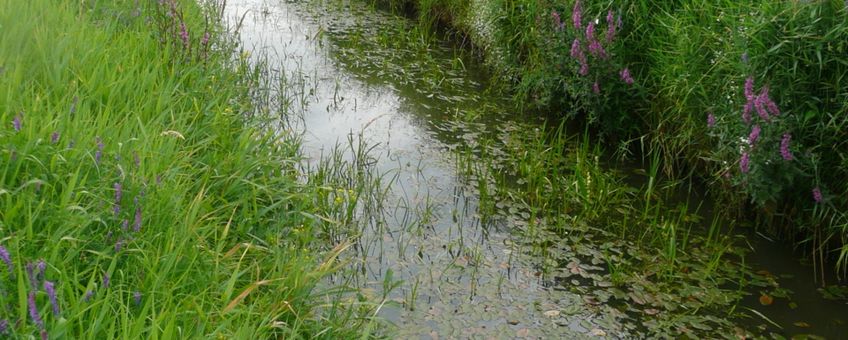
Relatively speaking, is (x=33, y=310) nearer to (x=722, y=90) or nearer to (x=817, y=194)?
(x=817, y=194)

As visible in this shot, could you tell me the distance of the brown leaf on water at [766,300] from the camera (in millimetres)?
3750

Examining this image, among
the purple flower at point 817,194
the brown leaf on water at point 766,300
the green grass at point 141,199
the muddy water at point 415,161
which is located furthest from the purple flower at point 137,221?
the purple flower at point 817,194

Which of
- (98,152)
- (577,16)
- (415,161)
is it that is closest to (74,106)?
(98,152)

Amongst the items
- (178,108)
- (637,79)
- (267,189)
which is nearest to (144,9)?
(178,108)

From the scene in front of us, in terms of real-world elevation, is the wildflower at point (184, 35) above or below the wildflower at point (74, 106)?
above

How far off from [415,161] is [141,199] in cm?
259

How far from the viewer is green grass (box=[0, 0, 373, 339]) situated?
229 centimetres

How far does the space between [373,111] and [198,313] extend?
3.80 meters

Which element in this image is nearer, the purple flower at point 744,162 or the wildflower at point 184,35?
the purple flower at point 744,162

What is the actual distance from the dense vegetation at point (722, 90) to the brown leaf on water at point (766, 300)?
1.25 ft

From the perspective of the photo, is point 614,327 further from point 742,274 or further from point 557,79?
point 557,79

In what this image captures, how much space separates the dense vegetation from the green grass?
210 cm

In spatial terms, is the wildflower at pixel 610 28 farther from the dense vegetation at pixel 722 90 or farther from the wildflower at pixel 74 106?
the wildflower at pixel 74 106

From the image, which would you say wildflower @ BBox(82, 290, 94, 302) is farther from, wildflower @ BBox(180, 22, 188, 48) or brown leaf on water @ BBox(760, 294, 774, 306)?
brown leaf on water @ BBox(760, 294, 774, 306)
